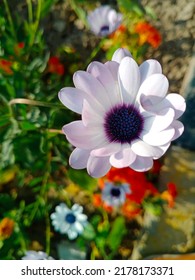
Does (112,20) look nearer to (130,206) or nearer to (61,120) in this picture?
(61,120)

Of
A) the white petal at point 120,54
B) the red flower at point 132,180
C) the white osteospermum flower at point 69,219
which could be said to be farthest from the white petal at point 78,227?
the white petal at point 120,54

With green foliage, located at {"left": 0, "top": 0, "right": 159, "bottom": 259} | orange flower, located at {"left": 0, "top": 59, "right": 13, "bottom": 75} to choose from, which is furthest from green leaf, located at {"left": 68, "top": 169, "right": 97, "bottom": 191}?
orange flower, located at {"left": 0, "top": 59, "right": 13, "bottom": 75}

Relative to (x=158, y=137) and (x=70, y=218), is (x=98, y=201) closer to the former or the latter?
(x=70, y=218)

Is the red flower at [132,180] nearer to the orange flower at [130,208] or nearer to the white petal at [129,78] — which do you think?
the orange flower at [130,208]

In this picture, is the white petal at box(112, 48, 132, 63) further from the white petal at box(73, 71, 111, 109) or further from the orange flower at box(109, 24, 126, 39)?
the orange flower at box(109, 24, 126, 39)
